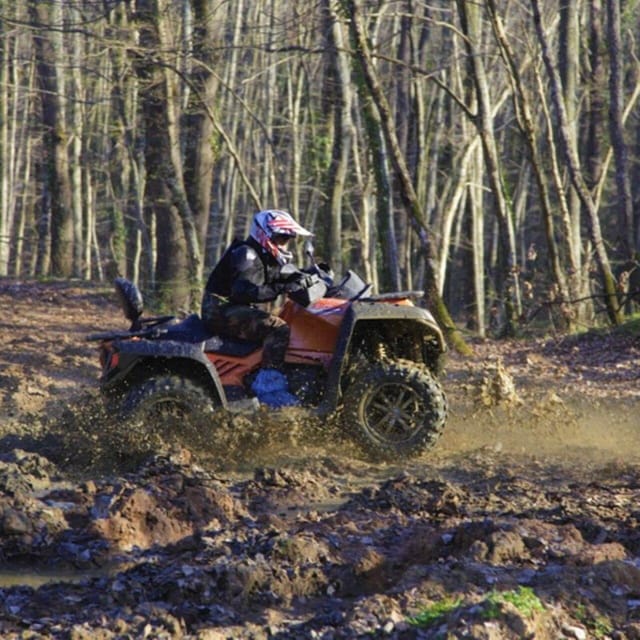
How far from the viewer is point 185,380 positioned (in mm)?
9320

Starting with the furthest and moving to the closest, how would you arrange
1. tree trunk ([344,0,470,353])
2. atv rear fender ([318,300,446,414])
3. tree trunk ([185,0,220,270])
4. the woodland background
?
tree trunk ([185,0,220,270]), the woodland background, tree trunk ([344,0,470,353]), atv rear fender ([318,300,446,414])

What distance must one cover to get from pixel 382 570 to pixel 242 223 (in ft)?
149

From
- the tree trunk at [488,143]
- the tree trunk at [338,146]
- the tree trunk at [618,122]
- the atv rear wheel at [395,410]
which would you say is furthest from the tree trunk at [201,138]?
the atv rear wheel at [395,410]

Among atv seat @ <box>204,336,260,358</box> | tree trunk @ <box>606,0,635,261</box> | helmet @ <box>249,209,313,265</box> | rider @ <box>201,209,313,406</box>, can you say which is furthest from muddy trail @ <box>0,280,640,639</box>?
tree trunk @ <box>606,0,635,261</box>

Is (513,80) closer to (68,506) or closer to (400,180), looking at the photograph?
(400,180)

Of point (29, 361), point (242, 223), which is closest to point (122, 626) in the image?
point (29, 361)

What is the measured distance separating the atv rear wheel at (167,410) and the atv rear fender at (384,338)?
0.93 metres

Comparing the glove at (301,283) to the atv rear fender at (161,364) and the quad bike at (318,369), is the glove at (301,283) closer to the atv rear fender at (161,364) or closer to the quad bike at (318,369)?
the quad bike at (318,369)

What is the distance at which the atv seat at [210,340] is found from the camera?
9.52 metres

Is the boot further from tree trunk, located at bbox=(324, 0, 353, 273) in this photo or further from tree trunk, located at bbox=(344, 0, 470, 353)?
tree trunk, located at bbox=(324, 0, 353, 273)

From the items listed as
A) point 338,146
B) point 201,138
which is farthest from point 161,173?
point 338,146

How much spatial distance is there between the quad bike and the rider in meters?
0.08

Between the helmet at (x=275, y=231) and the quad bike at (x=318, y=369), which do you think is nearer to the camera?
the quad bike at (x=318, y=369)

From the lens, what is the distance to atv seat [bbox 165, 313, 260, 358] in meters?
9.52
